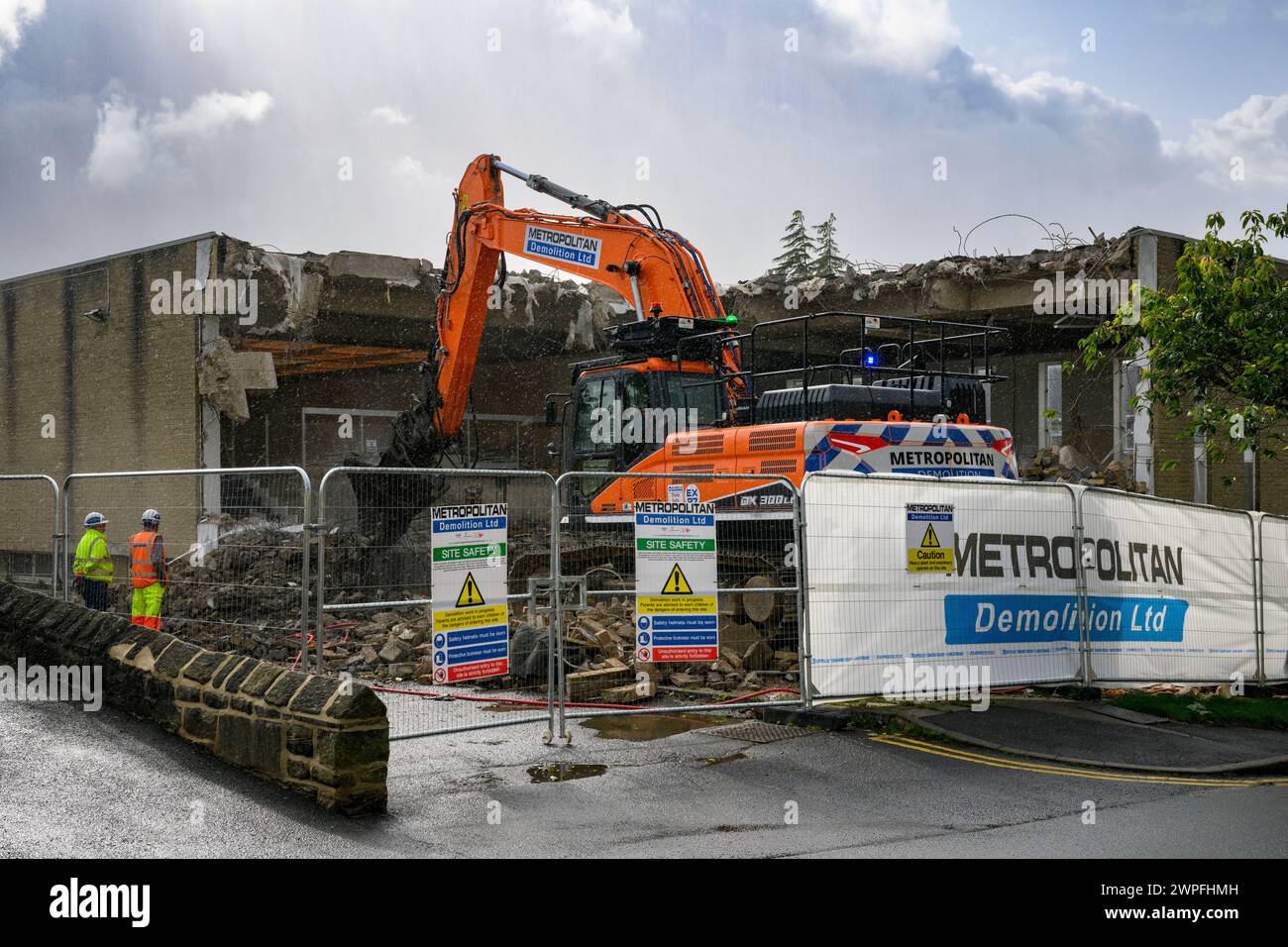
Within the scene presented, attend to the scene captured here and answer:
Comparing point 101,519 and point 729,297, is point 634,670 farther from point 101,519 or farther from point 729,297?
point 729,297

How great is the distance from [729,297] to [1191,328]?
12.8m

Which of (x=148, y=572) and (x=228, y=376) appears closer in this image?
(x=148, y=572)

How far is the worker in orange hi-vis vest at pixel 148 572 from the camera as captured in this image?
1009 cm

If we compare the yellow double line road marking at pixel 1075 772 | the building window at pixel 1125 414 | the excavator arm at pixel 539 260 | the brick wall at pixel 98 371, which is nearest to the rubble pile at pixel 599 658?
the yellow double line road marking at pixel 1075 772

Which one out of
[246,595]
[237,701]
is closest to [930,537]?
[246,595]

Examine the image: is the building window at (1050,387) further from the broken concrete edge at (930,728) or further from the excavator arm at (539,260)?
the broken concrete edge at (930,728)

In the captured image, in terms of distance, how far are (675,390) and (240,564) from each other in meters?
6.67

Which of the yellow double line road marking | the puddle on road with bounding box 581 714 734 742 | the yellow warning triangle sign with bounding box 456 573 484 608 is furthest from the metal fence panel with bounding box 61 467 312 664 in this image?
the yellow double line road marking

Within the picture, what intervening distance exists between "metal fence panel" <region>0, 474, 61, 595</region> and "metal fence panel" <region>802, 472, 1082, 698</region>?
23.4 ft

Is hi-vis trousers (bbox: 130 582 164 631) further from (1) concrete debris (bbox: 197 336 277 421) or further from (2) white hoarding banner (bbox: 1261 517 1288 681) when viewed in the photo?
(2) white hoarding banner (bbox: 1261 517 1288 681)

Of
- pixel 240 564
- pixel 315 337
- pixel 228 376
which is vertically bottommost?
pixel 240 564

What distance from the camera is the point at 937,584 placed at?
10516 mm

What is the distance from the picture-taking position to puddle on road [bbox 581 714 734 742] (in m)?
9.59

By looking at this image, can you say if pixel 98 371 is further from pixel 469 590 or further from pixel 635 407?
pixel 469 590
